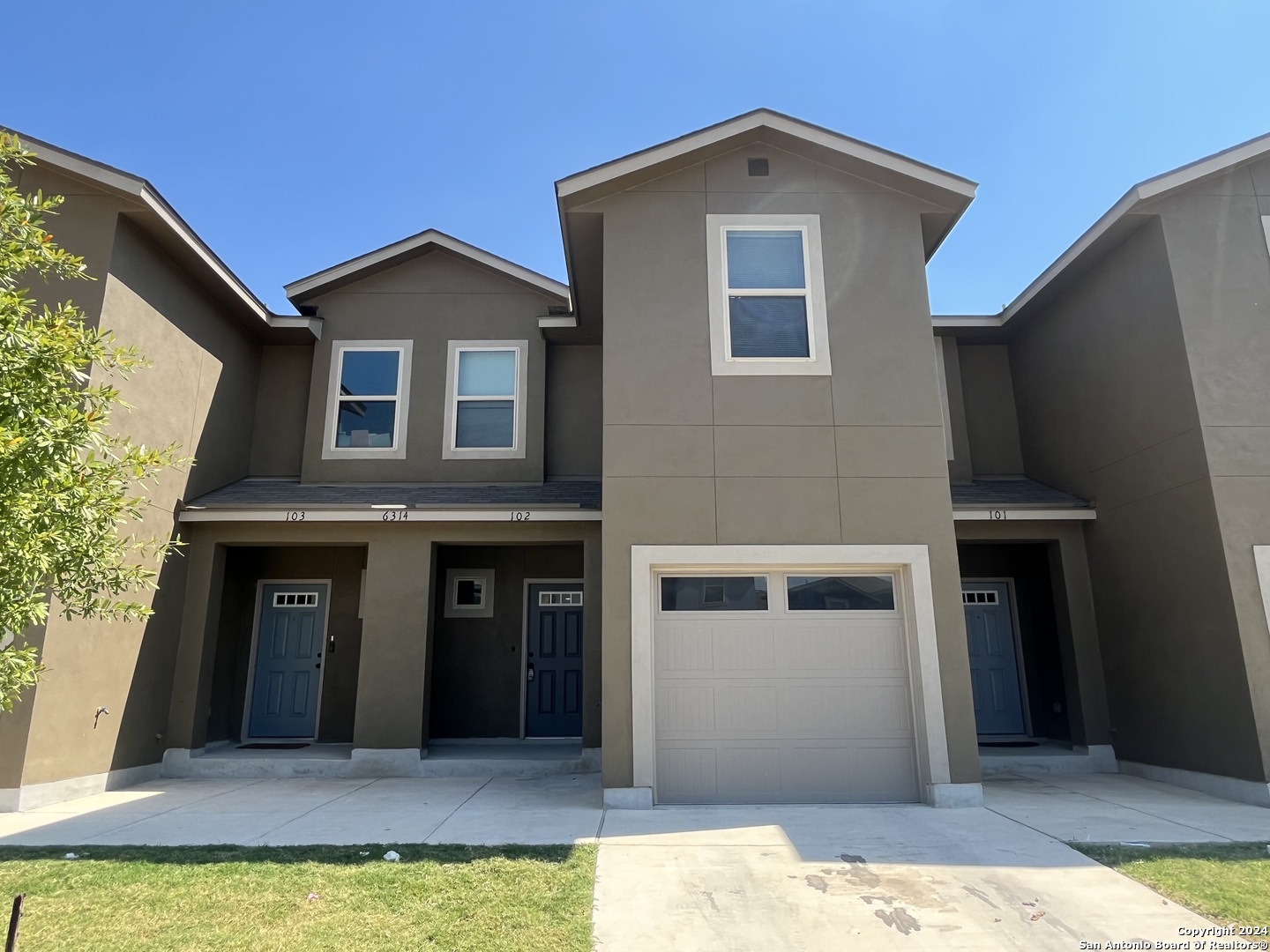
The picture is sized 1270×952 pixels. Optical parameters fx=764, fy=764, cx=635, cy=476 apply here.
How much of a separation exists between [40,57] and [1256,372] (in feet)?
45.2

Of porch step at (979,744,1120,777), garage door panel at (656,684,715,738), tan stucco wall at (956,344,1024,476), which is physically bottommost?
porch step at (979,744,1120,777)

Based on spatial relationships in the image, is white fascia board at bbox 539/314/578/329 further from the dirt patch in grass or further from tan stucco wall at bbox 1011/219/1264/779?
the dirt patch in grass

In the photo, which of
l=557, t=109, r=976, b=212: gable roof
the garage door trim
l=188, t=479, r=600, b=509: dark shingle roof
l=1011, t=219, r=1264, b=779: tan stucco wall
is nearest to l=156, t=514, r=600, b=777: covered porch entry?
l=188, t=479, r=600, b=509: dark shingle roof

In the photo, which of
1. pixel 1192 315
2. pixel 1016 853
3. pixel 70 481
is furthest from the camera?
pixel 1192 315

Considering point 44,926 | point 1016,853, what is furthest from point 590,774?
point 44,926

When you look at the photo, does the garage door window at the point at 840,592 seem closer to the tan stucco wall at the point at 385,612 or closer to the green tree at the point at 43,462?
the tan stucco wall at the point at 385,612

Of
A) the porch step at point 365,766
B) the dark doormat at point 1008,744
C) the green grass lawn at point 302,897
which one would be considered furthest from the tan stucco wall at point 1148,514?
the green grass lawn at point 302,897

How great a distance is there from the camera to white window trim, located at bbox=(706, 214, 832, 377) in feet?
26.9

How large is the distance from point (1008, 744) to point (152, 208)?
12497 millimetres

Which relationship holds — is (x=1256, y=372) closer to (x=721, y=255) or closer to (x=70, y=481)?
(x=721, y=255)

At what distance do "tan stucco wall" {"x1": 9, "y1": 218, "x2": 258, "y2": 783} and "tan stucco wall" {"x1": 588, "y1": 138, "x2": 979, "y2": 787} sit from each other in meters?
5.35

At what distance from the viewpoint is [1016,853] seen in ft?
18.6

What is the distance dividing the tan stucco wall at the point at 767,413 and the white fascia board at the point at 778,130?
30cm

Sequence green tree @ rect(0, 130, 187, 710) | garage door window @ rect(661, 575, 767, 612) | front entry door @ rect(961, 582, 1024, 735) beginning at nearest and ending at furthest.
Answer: green tree @ rect(0, 130, 187, 710)
garage door window @ rect(661, 575, 767, 612)
front entry door @ rect(961, 582, 1024, 735)
